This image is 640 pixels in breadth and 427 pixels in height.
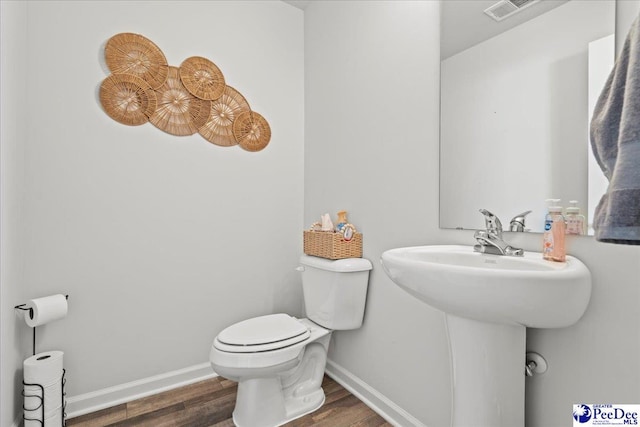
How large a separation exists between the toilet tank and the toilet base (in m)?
0.40

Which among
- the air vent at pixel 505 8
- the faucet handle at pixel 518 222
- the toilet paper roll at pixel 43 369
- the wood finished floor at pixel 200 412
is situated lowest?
the wood finished floor at pixel 200 412

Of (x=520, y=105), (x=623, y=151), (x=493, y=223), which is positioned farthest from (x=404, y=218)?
(x=623, y=151)

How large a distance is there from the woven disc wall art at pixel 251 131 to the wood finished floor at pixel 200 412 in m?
1.46

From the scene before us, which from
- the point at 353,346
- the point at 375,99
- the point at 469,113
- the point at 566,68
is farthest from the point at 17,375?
the point at 566,68

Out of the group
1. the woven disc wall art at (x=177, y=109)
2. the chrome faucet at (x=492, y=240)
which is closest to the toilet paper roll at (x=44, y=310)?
the woven disc wall art at (x=177, y=109)

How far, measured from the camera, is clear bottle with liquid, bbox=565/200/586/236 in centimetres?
93

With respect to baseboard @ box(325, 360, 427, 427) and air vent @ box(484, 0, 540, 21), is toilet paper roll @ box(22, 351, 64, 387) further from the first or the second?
air vent @ box(484, 0, 540, 21)

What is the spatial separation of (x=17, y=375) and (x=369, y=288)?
5.39ft

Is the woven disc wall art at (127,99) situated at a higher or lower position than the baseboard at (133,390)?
higher

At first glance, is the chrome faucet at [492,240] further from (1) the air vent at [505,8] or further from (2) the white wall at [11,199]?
(2) the white wall at [11,199]

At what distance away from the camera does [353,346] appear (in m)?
1.80

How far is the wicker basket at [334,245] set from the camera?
1.65 m

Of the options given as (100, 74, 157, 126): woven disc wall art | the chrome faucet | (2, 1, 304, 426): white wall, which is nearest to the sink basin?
the chrome faucet
